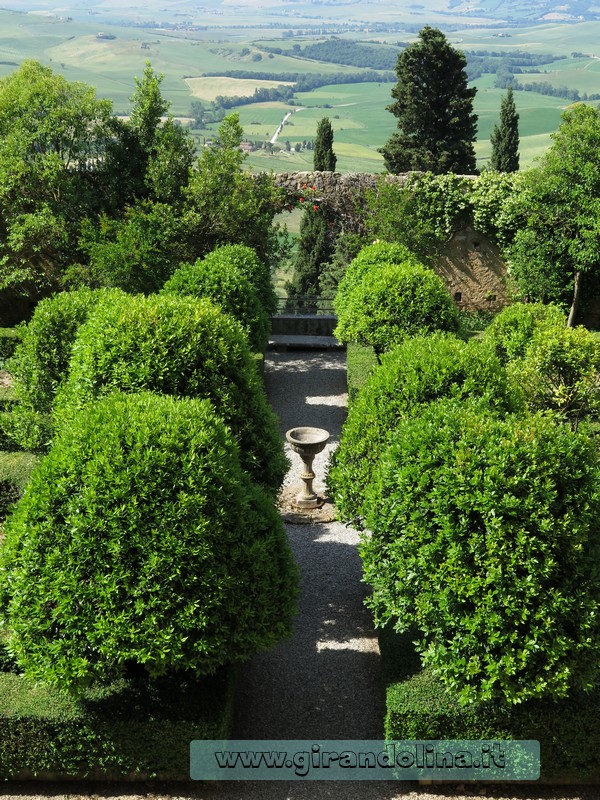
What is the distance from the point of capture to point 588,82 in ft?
650

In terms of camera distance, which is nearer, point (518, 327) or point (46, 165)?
point (518, 327)

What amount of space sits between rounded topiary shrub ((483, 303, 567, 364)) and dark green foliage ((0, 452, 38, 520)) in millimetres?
7716

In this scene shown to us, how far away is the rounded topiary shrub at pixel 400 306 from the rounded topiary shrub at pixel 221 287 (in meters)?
1.97

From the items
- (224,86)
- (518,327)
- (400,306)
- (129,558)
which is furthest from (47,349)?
(224,86)

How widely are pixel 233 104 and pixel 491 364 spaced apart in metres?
167

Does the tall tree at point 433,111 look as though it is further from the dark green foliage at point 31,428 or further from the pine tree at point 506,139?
the dark green foliage at point 31,428

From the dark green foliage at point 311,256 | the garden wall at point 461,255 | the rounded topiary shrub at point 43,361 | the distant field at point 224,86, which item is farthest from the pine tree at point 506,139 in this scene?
the distant field at point 224,86

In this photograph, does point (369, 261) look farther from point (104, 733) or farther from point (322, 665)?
point (104, 733)

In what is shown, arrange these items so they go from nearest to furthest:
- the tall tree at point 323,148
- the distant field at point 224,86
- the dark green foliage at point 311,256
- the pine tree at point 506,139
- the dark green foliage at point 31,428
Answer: the dark green foliage at point 31,428, the dark green foliage at point 311,256, the tall tree at point 323,148, the pine tree at point 506,139, the distant field at point 224,86

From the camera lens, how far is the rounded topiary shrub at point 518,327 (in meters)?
13.8

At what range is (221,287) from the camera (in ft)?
45.9

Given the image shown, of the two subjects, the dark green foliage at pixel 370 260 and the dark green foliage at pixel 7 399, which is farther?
the dark green foliage at pixel 370 260

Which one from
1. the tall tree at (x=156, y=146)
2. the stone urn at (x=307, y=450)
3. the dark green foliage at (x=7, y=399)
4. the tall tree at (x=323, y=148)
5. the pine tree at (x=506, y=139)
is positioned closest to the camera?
the stone urn at (x=307, y=450)

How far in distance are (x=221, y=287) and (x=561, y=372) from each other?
5.98 meters
